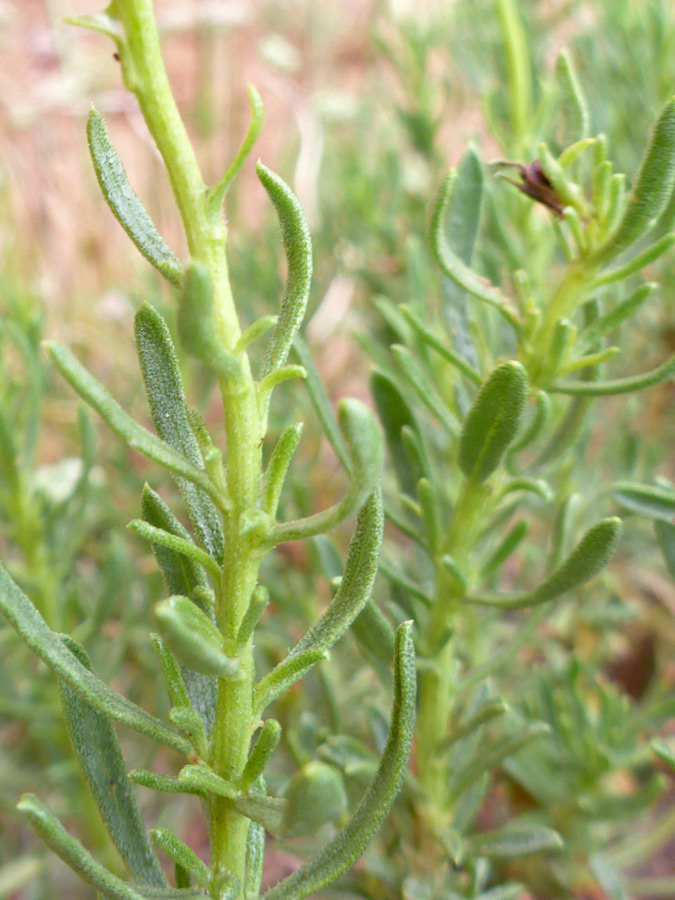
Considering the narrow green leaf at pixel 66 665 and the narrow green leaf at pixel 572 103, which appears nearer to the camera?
the narrow green leaf at pixel 66 665

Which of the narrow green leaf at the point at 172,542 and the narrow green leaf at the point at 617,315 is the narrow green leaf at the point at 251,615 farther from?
the narrow green leaf at the point at 617,315

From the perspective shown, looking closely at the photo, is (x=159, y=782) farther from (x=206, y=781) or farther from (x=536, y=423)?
(x=536, y=423)

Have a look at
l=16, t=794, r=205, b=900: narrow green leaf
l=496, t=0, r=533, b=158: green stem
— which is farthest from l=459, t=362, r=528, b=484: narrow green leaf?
l=496, t=0, r=533, b=158: green stem

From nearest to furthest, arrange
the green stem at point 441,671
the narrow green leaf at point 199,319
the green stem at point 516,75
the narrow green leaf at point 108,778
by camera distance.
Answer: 1. the narrow green leaf at point 199,319
2. the narrow green leaf at point 108,778
3. the green stem at point 441,671
4. the green stem at point 516,75

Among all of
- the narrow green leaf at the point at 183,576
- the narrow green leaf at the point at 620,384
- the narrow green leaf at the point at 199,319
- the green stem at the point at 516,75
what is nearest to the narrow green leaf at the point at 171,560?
the narrow green leaf at the point at 183,576

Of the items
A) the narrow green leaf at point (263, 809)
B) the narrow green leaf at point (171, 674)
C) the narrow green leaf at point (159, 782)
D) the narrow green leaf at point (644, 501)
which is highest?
the narrow green leaf at point (644, 501)

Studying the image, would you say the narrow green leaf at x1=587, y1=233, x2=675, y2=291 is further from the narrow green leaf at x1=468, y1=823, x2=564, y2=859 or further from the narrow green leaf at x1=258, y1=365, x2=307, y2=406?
the narrow green leaf at x1=468, y1=823, x2=564, y2=859

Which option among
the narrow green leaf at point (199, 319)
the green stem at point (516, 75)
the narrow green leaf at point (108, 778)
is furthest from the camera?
the green stem at point (516, 75)
